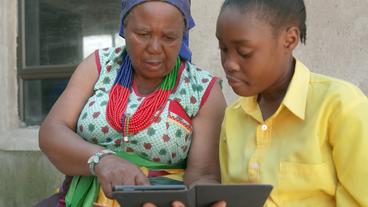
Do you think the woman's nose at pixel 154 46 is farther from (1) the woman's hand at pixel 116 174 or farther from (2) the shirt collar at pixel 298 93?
(2) the shirt collar at pixel 298 93

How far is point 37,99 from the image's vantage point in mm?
4871

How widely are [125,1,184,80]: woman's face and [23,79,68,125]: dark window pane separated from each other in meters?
2.68

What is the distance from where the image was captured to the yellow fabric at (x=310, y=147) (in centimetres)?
177

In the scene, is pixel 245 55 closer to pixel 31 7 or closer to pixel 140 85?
pixel 140 85

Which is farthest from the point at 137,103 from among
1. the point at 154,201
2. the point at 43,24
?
the point at 43,24

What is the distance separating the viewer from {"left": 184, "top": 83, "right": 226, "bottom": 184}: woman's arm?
229 centimetres

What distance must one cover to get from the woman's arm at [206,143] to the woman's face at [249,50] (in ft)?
1.46

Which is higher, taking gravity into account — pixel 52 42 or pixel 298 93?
pixel 298 93

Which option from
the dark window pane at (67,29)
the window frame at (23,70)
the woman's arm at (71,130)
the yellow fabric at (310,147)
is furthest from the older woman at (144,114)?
the window frame at (23,70)

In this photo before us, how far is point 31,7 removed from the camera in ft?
16.0

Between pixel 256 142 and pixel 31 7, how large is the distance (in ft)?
11.1

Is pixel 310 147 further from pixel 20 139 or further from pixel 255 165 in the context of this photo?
pixel 20 139

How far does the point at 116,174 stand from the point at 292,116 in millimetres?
647

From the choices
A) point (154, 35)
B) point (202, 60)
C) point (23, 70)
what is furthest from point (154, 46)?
point (23, 70)
